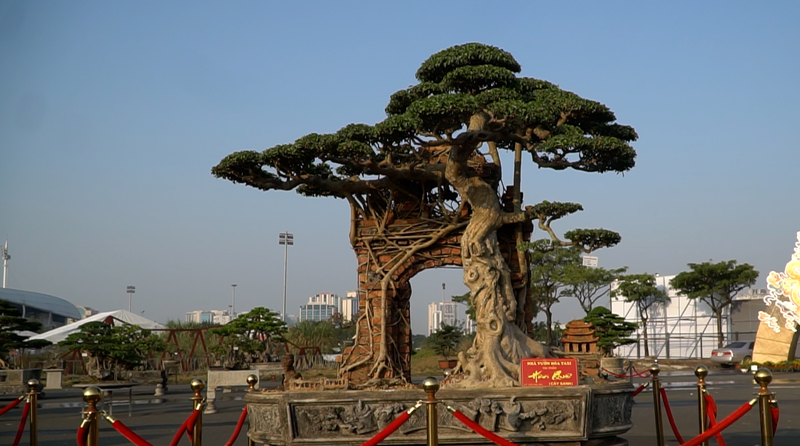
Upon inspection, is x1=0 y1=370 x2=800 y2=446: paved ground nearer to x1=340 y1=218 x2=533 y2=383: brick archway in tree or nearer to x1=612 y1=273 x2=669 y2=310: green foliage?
x1=340 y1=218 x2=533 y2=383: brick archway in tree

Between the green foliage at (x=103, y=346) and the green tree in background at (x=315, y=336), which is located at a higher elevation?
the green foliage at (x=103, y=346)

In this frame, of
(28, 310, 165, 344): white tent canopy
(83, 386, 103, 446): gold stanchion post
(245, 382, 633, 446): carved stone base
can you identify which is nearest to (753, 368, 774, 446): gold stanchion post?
(245, 382, 633, 446): carved stone base

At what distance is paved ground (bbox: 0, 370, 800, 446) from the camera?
9.60 meters

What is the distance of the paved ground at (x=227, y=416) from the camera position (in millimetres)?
9602

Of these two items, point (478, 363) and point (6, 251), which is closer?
point (478, 363)

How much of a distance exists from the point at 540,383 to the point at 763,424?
8.33 feet

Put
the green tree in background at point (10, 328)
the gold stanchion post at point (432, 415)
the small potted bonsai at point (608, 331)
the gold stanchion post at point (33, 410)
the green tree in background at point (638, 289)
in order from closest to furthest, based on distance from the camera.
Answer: the gold stanchion post at point (432, 415)
the gold stanchion post at point (33, 410)
the green tree in background at point (10, 328)
the small potted bonsai at point (608, 331)
the green tree in background at point (638, 289)

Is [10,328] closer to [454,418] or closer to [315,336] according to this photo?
[454,418]

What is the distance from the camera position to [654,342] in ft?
109

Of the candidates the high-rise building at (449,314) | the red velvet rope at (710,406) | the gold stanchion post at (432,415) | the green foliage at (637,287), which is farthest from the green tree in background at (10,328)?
the high-rise building at (449,314)

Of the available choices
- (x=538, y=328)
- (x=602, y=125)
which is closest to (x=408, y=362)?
(x=602, y=125)

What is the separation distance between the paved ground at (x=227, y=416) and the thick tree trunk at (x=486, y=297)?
6.21 ft

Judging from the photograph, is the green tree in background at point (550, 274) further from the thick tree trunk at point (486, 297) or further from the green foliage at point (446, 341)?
the thick tree trunk at point (486, 297)

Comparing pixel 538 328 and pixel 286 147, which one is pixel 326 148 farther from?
pixel 538 328
